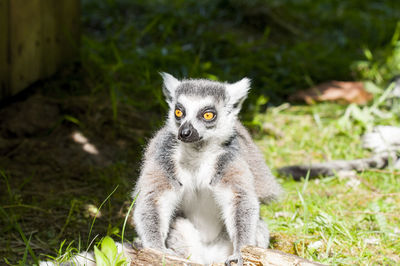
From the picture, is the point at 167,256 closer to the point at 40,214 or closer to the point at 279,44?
the point at 40,214

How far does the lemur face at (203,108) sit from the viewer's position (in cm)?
295

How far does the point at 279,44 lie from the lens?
7.94 metres

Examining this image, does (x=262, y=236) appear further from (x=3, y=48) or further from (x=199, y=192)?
(x=3, y=48)

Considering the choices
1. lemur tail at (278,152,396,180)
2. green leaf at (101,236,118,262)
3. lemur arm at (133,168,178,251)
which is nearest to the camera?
green leaf at (101,236,118,262)

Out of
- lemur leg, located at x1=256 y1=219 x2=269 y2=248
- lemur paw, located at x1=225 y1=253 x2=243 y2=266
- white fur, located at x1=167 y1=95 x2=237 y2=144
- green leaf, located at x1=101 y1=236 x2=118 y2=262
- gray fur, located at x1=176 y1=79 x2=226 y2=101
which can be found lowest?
lemur leg, located at x1=256 y1=219 x2=269 y2=248

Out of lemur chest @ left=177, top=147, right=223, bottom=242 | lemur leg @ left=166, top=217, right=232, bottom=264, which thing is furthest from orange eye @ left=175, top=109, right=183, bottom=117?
lemur leg @ left=166, top=217, right=232, bottom=264

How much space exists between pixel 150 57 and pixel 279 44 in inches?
102

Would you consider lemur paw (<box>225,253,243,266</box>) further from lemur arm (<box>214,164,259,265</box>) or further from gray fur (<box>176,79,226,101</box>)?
gray fur (<box>176,79,226,101</box>)

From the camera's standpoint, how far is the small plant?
2.63 meters

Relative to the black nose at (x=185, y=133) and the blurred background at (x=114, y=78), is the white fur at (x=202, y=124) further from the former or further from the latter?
the blurred background at (x=114, y=78)

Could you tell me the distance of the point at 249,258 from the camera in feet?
8.69

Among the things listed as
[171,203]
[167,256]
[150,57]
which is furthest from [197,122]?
[150,57]

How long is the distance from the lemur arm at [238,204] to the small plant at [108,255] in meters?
0.70

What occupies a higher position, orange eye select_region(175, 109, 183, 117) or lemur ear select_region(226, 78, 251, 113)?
lemur ear select_region(226, 78, 251, 113)
